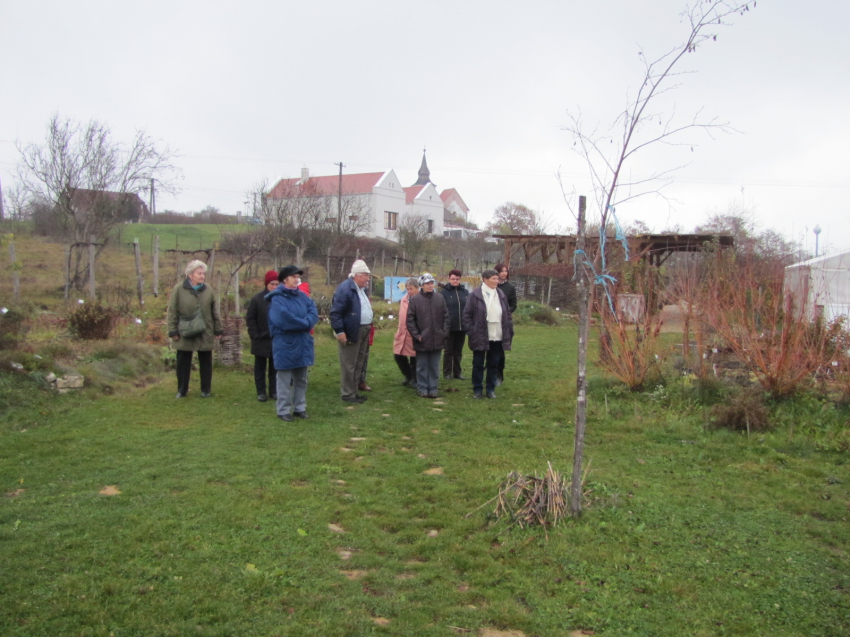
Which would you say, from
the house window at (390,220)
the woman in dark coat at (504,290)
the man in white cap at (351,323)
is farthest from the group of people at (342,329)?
the house window at (390,220)

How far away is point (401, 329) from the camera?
364 inches

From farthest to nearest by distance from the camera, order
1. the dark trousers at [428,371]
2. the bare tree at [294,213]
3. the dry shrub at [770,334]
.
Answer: the bare tree at [294,213]
the dark trousers at [428,371]
the dry shrub at [770,334]

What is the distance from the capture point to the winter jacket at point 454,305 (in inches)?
364

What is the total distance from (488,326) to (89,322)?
647 cm

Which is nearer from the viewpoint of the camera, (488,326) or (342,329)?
(342,329)

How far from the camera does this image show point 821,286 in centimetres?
790

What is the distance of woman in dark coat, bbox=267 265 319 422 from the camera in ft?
22.6

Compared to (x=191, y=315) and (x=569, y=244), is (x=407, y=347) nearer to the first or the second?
(x=191, y=315)

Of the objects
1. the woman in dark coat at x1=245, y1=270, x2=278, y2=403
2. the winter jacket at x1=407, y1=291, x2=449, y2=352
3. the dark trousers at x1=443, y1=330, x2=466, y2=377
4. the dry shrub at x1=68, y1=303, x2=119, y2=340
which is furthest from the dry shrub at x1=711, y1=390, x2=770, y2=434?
the dry shrub at x1=68, y1=303, x2=119, y2=340

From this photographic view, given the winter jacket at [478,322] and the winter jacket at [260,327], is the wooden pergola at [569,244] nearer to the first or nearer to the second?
the winter jacket at [478,322]

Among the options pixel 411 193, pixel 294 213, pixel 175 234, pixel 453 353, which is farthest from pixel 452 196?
pixel 453 353

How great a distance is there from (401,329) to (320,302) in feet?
23.1

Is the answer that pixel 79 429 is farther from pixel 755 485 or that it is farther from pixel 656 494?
pixel 755 485

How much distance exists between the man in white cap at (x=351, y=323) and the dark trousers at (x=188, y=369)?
1.67 metres
